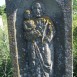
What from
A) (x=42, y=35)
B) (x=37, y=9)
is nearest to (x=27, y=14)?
(x=37, y=9)

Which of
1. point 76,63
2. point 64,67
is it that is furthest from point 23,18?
point 76,63

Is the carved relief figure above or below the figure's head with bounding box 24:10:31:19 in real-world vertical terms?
below

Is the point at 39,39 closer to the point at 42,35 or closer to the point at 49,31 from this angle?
the point at 42,35

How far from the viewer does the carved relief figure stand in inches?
253

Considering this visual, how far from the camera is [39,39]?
6.49 meters

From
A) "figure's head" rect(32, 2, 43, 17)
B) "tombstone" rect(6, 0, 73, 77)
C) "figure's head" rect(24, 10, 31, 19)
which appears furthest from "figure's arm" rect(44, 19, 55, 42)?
"figure's head" rect(24, 10, 31, 19)

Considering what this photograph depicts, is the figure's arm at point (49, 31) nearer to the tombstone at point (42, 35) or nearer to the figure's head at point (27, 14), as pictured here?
the tombstone at point (42, 35)

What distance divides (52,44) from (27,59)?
601mm

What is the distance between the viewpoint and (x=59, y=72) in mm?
6691

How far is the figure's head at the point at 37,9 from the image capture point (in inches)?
251

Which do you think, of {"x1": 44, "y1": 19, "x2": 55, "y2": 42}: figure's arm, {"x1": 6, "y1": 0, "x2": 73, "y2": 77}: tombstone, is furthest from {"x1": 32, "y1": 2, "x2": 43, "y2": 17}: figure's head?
{"x1": 44, "y1": 19, "x2": 55, "y2": 42}: figure's arm

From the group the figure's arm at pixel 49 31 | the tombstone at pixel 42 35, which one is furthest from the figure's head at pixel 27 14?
the figure's arm at pixel 49 31

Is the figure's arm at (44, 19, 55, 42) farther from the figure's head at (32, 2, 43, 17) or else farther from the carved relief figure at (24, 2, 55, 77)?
the figure's head at (32, 2, 43, 17)

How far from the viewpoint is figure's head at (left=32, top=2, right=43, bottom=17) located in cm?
638
